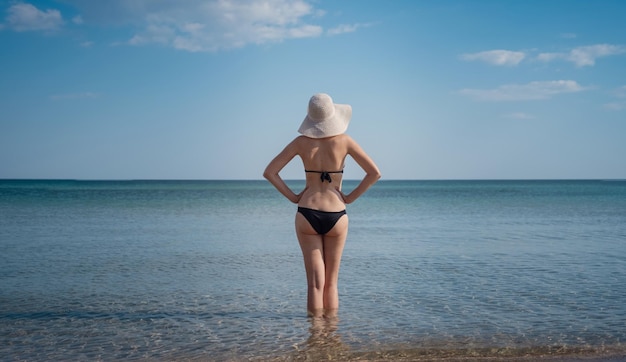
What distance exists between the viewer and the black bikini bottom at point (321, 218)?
6.59m

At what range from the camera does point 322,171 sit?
6.60 m

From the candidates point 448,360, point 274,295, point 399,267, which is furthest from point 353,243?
point 448,360

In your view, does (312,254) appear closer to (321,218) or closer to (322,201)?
(321,218)

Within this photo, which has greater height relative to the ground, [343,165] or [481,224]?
[343,165]

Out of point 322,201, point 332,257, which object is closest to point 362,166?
point 322,201

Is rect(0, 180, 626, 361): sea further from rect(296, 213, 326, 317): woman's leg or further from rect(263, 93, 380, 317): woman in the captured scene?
rect(263, 93, 380, 317): woman

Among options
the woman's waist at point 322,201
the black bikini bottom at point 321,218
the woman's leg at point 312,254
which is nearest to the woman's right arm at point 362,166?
the woman's waist at point 322,201

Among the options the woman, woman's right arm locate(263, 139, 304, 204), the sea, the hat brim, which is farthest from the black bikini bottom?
the sea

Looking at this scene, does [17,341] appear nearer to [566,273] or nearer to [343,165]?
[343,165]

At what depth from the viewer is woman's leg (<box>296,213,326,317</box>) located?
6.70 meters

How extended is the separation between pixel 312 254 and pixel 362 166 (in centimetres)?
112

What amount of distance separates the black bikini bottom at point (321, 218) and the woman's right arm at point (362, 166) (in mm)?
244

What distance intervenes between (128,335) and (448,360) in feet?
Result: 11.2

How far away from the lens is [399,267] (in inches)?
442
